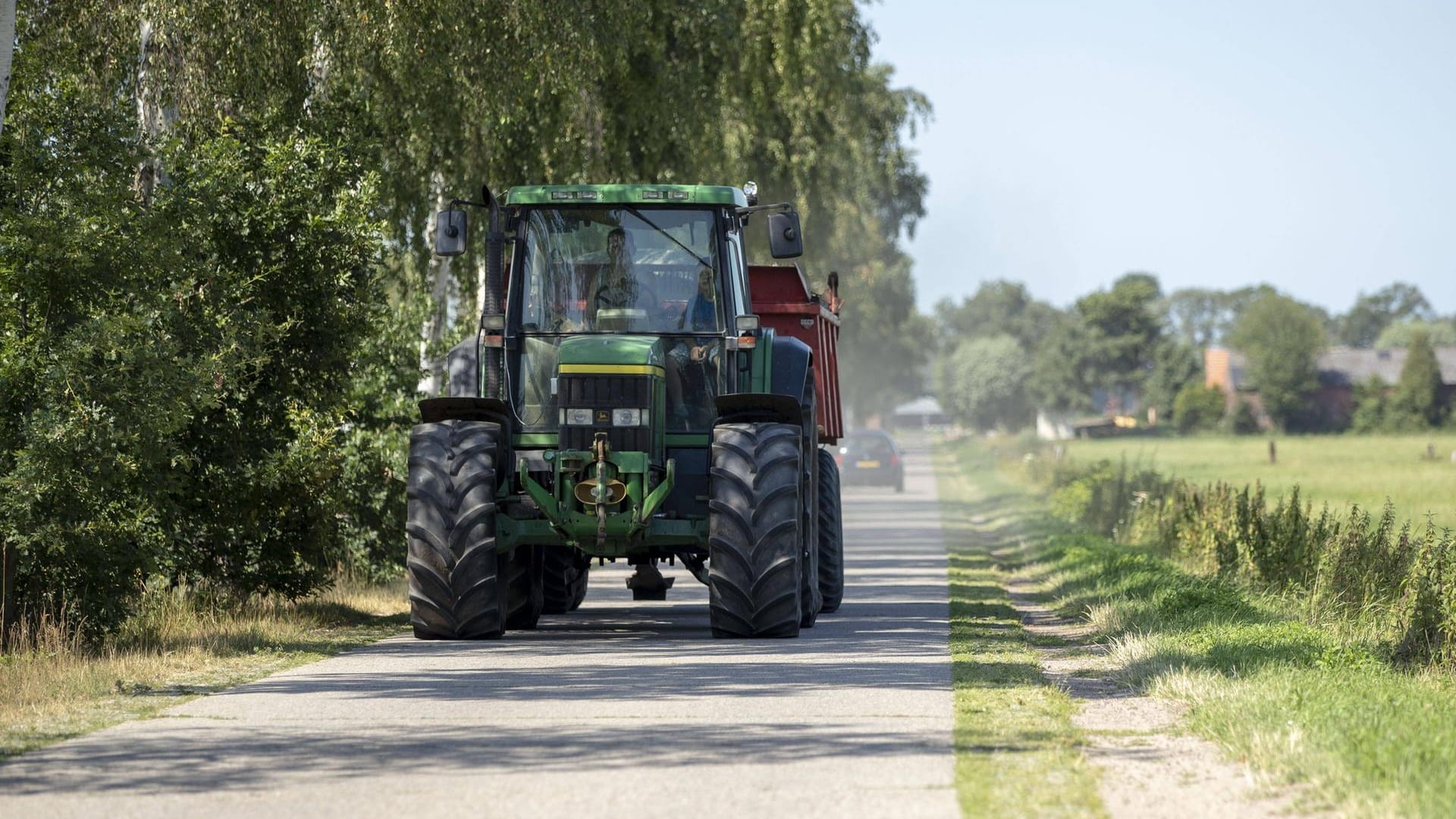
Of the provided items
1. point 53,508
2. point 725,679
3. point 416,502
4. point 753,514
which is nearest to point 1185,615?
point 753,514

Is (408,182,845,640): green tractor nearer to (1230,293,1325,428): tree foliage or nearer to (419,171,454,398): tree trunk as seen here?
(419,171,454,398): tree trunk

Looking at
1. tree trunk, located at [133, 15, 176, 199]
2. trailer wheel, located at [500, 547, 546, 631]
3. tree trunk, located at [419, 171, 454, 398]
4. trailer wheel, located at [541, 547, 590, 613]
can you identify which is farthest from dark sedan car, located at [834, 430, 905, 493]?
tree trunk, located at [133, 15, 176, 199]

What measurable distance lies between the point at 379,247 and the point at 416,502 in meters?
2.73

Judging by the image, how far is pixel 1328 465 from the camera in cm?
6278

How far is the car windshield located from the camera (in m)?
15.0

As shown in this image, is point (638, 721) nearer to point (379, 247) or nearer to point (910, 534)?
point (379, 247)

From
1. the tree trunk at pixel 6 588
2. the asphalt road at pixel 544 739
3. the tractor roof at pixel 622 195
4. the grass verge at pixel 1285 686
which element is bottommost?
the asphalt road at pixel 544 739

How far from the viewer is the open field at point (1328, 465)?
39.9 m

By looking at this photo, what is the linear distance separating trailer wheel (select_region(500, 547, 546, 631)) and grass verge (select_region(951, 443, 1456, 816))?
4.36 meters

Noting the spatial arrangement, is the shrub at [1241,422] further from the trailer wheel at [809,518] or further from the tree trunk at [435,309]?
the trailer wheel at [809,518]

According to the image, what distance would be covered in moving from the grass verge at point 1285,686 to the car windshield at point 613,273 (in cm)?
394

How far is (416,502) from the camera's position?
46.3ft

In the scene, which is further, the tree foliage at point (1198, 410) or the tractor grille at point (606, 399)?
the tree foliage at point (1198, 410)

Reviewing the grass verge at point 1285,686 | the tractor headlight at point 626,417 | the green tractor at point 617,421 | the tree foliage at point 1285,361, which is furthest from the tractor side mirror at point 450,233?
the tree foliage at point 1285,361
